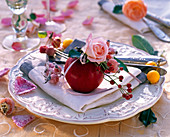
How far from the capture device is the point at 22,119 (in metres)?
0.60

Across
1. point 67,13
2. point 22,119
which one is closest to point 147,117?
point 22,119

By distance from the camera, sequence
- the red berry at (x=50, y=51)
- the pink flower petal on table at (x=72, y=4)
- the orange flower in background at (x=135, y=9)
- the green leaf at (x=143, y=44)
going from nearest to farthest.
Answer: the red berry at (x=50, y=51), the green leaf at (x=143, y=44), the orange flower in background at (x=135, y=9), the pink flower petal on table at (x=72, y=4)

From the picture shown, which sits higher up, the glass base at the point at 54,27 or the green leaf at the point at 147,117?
the green leaf at the point at 147,117

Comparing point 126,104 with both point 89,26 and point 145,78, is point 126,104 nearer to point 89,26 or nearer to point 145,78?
point 145,78

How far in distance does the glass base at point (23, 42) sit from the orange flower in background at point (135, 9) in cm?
40

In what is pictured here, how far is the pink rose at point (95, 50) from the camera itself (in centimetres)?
55

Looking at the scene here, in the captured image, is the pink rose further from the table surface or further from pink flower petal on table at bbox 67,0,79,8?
pink flower petal on table at bbox 67,0,79,8

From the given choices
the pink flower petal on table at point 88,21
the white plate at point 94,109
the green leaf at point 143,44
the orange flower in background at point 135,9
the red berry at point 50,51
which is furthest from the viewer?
the pink flower petal on table at point 88,21

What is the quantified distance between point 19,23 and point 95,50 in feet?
1.79

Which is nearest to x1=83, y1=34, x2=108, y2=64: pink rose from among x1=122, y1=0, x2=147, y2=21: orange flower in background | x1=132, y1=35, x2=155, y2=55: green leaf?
x1=132, y1=35, x2=155, y2=55: green leaf

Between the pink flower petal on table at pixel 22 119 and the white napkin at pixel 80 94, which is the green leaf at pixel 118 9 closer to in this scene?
the white napkin at pixel 80 94

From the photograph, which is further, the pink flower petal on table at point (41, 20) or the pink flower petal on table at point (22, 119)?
the pink flower petal on table at point (41, 20)

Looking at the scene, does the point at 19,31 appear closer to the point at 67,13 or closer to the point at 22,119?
the point at 67,13

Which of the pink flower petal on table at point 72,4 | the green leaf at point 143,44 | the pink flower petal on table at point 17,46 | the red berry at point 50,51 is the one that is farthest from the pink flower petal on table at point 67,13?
the red berry at point 50,51
